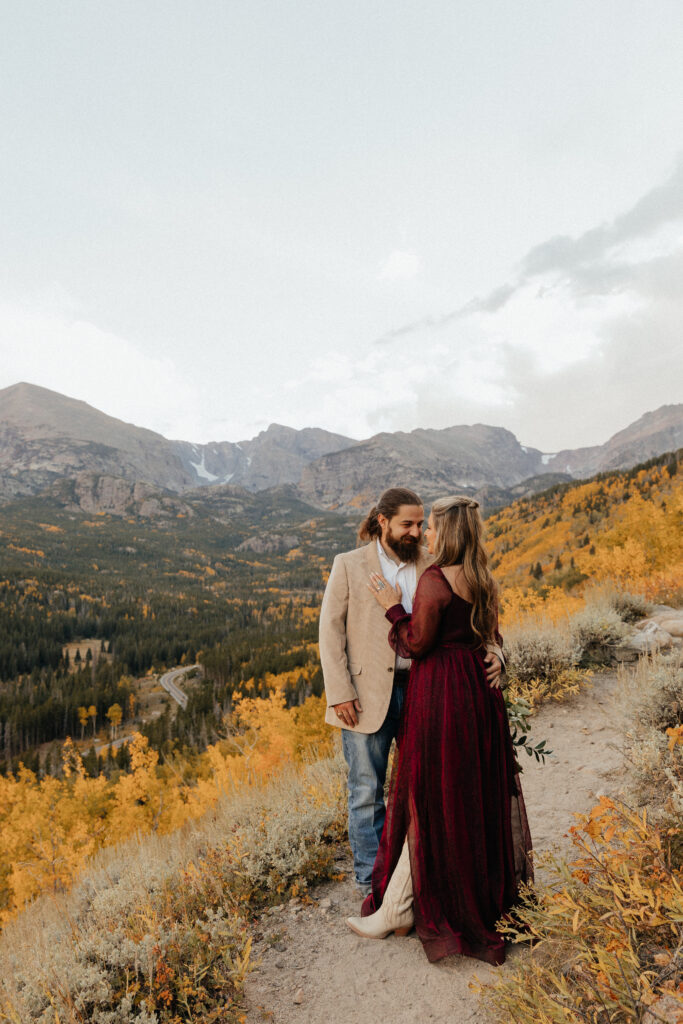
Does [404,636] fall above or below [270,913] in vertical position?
above

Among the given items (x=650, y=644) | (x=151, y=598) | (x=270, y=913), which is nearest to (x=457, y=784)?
(x=270, y=913)

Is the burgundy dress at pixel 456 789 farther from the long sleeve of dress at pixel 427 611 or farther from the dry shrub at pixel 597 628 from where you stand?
the dry shrub at pixel 597 628

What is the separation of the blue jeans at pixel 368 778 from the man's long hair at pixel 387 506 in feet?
3.64

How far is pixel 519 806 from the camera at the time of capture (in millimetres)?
2898

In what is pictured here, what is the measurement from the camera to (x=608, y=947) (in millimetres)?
2020

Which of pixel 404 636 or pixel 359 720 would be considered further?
pixel 359 720

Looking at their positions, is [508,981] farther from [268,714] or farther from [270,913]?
[268,714]

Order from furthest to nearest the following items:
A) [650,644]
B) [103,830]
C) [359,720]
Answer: [103,830]
[650,644]
[359,720]

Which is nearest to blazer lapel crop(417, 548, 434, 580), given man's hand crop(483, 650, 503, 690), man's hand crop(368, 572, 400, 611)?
man's hand crop(368, 572, 400, 611)

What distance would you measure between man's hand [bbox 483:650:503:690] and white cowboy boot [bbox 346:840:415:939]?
3.57 ft

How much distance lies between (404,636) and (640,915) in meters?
1.56

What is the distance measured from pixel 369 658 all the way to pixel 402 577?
59cm

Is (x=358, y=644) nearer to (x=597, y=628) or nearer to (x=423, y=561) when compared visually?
(x=423, y=561)

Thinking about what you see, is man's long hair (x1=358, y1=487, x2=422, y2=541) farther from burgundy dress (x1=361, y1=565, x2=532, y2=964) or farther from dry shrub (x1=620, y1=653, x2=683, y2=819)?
dry shrub (x1=620, y1=653, x2=683, y2=819)
